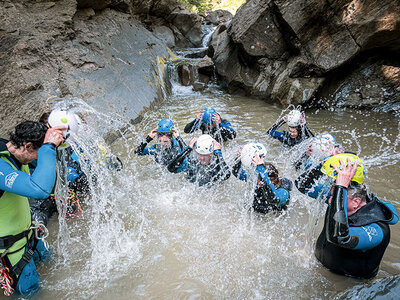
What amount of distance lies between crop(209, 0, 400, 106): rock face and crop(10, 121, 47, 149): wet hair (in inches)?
338

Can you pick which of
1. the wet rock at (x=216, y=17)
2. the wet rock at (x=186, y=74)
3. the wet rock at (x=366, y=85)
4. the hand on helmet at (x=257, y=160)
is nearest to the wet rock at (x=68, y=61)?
the wet rock at (x=186, y=74)

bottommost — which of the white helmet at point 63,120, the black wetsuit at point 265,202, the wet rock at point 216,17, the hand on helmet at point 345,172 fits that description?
the black wetsuit at point 265,202

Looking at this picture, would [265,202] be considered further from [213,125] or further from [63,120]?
[63,120]

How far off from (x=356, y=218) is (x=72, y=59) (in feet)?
27.4

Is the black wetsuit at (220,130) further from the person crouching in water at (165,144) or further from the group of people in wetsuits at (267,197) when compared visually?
the group of people in wetsuits at (267,197)

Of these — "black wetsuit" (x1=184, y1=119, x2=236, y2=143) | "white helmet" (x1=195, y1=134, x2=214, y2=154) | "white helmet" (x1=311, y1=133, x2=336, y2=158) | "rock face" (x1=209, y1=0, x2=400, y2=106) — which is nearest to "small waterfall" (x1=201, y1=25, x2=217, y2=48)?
"rock face" (x1=209, y1=0, x2=400, y2=106)

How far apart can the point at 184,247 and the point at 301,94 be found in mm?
7667

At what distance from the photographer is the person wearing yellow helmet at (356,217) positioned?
2156 millimetres

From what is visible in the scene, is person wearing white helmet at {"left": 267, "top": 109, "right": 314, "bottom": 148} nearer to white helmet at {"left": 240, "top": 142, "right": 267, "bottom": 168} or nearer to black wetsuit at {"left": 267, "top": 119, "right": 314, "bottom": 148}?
black wetsuit at {"left": 267, "top": 119, "right": 314, "bottom": 148}

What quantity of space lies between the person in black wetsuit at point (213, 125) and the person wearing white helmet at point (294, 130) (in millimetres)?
1044

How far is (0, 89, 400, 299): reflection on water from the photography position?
9.36ft

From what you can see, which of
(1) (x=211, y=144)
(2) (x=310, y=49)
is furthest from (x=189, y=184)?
(2) (x=310, y=49)

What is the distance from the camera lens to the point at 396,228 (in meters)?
3.66

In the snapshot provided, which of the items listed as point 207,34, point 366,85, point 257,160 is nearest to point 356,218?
point 257,160
